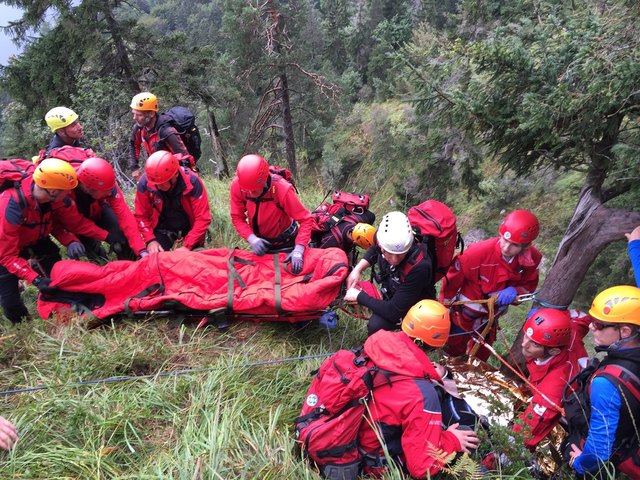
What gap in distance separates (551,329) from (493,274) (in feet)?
3.65

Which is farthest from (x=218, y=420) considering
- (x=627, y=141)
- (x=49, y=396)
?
(x=627, y=141)

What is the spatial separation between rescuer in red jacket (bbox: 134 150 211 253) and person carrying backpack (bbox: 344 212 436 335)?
1.96 meters

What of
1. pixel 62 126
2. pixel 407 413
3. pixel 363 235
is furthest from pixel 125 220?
pixel 407 413

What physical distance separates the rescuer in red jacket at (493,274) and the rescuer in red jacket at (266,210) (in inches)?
62.8

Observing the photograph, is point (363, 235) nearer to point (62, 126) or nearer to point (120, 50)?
point (62, 126)

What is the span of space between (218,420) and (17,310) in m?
2.72

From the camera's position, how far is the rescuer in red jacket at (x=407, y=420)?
8.53 feet

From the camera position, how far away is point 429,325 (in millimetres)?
3086

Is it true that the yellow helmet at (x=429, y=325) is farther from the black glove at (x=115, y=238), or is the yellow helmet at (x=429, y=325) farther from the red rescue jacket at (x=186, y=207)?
the black glove at (x=115, y=238)

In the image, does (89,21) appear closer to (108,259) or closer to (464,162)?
(108,259)

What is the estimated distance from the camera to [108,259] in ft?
18.4

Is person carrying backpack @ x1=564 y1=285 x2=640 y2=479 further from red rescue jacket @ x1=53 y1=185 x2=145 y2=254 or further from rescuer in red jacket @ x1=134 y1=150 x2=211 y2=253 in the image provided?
red rescue jacket @ x1=53 y1=185 x2=145 y2=254

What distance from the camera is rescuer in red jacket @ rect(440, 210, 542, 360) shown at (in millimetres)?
3934

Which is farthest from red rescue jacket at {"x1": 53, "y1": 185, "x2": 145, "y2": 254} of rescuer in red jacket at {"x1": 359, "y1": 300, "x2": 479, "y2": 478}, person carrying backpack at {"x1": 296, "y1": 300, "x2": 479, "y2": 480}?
rescuer in red jacket at {"x1": 359, "y1": 300, "x2": 479, "y2": 478}
